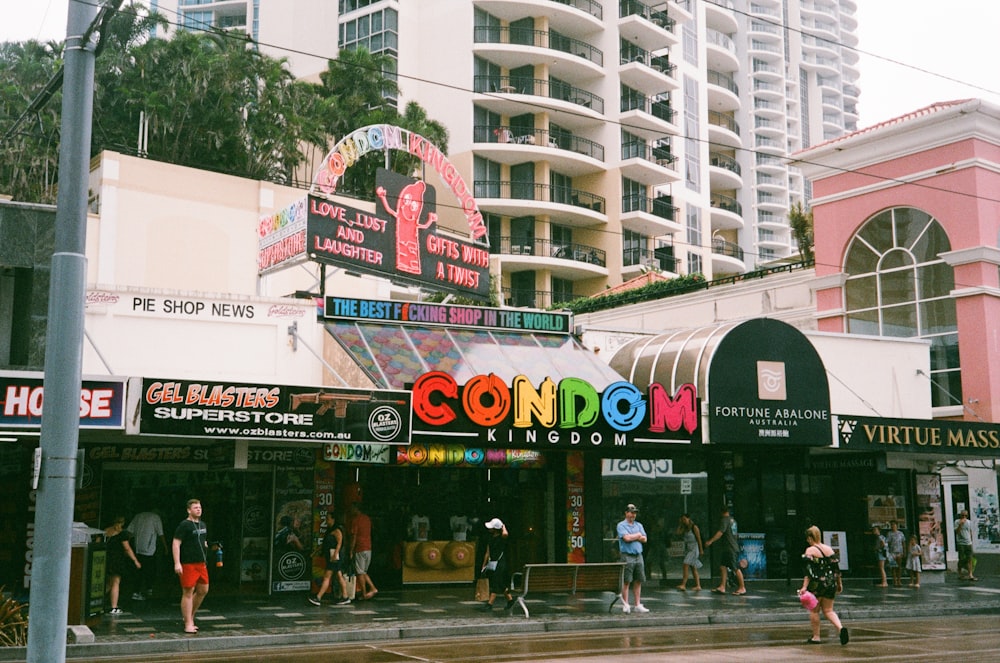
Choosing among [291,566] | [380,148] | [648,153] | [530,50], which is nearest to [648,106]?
[648,153]

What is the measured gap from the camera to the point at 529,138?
59.4 m

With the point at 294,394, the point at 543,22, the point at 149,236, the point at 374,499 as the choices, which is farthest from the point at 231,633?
the point at 543,22

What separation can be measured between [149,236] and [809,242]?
90.3ft

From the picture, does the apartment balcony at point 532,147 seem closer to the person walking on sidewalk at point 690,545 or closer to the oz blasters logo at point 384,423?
the person walking on sidewalk at point 690,545

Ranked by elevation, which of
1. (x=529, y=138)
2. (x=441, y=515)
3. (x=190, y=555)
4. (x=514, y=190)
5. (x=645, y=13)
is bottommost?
(x=190, y=555)

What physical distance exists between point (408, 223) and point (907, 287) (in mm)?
16184

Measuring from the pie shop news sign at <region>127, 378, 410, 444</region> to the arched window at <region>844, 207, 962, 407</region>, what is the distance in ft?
61.0

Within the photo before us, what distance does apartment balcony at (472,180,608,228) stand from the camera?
2303 inches

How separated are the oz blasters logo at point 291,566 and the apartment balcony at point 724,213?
58.7 m

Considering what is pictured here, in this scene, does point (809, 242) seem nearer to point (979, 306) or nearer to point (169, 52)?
point (979, 306)

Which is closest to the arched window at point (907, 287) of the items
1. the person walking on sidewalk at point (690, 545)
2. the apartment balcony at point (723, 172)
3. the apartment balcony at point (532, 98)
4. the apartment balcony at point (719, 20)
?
the person walking on sidewalk at point (690, 545)

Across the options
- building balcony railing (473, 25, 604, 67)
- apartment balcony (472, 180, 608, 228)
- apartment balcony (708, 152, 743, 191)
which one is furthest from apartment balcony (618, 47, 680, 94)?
apartment balcony (708, 152, 743, 191)

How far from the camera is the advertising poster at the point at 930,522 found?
27.7m

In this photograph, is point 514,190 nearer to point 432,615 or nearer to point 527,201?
point 527,201
